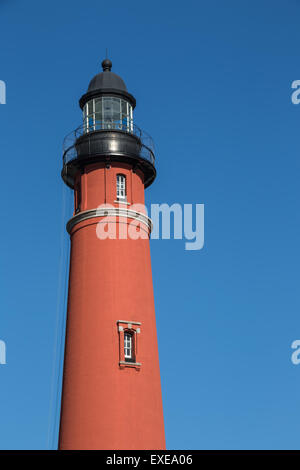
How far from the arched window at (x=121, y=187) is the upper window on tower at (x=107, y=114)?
2374mm

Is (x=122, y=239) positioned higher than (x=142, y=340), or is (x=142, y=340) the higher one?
(x=122, y=239)

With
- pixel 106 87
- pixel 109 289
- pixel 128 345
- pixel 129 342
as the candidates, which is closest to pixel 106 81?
pixel 106 87

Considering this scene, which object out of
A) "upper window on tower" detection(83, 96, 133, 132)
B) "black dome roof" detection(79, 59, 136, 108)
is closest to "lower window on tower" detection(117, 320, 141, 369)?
"upper window on tower" detection(83, 96, 133, 132)

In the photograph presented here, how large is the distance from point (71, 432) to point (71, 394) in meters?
1.53

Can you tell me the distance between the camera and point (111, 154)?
36.9 metres

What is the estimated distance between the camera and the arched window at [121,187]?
37031 mm

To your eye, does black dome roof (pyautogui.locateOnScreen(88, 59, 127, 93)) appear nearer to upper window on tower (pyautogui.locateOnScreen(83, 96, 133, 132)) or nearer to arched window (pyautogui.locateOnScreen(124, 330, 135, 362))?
upper window on tower (pyautogui.locateOnScreen(83, 96, 133, 132))

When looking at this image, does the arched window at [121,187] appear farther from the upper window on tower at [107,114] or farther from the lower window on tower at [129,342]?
the lower window on tower at [129,342]

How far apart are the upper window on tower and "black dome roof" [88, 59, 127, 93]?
54 cm

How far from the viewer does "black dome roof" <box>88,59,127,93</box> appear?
38.5 metres

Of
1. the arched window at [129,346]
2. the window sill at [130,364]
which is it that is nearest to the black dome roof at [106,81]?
the arched window at [129,346]
